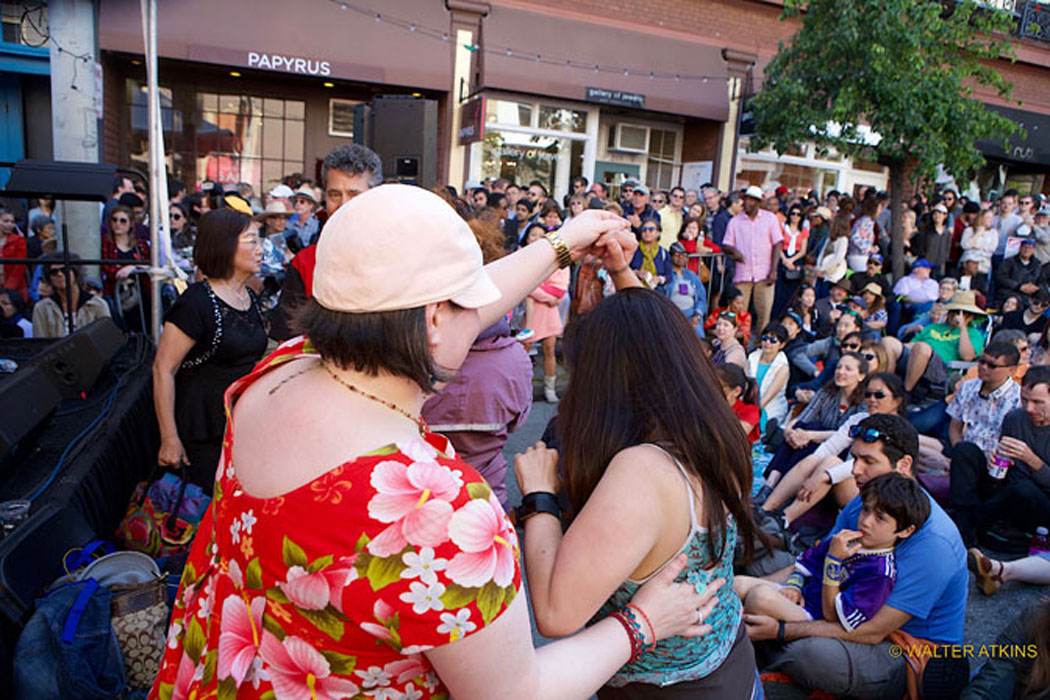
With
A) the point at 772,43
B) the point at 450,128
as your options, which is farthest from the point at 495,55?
the point at 772,43

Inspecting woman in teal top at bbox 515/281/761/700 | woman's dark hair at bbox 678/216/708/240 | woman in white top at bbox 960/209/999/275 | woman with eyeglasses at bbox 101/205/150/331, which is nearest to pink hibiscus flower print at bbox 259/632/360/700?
woman in teal top at bbox 515/281/761/700

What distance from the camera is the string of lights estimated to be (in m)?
11.4

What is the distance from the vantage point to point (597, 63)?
13.2m

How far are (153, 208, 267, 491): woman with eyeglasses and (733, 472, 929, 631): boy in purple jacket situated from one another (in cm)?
261

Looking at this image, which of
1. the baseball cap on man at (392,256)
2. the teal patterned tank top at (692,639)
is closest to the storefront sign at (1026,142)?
the teal patterned tank top at (692,639)

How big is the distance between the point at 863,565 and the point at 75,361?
413 cm

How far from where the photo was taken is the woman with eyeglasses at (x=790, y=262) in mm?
10477

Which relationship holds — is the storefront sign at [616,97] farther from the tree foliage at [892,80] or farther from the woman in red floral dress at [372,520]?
A: the woman in red floral dress at [372,520]

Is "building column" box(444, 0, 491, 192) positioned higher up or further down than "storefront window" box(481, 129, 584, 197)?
higher up

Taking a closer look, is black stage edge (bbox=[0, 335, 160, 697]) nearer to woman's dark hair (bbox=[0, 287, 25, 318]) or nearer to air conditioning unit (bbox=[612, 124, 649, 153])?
woman's dark hair (bbox=[0, 287, 25, 318])

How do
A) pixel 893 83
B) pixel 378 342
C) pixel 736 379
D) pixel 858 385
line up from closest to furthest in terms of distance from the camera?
pixel 378 342 → pixel 736 379 → pixel 858 385 → pixel 893 83

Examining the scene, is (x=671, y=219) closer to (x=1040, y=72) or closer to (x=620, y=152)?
(x=620, y=152)

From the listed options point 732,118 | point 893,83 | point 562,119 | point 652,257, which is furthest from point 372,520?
point 732,118

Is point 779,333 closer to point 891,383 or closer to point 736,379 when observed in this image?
point 891,383
